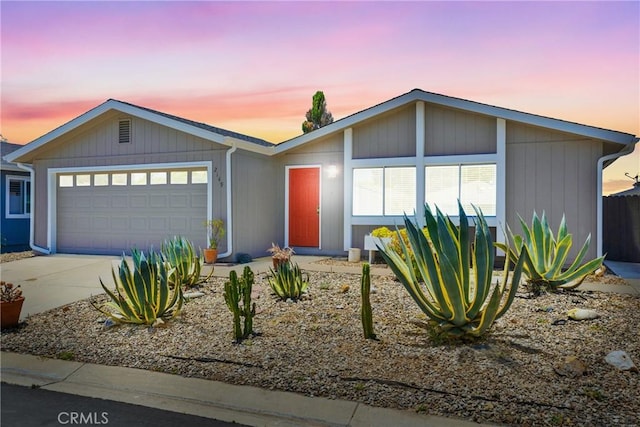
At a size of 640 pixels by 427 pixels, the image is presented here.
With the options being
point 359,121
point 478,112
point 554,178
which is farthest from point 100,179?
point 554,178

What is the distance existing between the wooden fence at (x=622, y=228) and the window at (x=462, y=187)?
11.9 ft

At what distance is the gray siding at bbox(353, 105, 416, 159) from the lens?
10.7 m

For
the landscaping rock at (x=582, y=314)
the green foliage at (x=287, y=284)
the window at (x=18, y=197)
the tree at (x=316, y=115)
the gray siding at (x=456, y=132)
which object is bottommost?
the landscaping rock at (x=582, y=314)

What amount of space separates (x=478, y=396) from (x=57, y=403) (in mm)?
3372

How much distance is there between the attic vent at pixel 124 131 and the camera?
38.4ft


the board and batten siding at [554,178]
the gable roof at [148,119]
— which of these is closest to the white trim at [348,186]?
the gable roof at [148,119]

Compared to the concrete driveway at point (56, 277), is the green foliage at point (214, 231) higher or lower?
higher

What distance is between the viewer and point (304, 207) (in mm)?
11859

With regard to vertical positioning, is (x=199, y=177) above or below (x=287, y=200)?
above

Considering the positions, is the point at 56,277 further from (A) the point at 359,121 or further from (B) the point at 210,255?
(A) the point at 359,121

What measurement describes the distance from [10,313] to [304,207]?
7.25 metres

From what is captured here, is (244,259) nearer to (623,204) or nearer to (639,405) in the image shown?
(639,405)

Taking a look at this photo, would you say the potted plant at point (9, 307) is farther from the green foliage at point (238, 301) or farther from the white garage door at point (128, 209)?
the white garage door at point (128, 209)

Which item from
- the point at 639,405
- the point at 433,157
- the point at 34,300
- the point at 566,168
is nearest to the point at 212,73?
the point at 433,157
